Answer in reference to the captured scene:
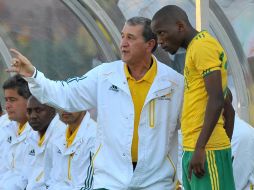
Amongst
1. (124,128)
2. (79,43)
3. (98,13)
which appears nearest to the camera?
(124,128)

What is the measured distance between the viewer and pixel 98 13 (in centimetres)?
962

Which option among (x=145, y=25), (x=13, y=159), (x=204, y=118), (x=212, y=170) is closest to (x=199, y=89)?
A: (x=204, y=118)

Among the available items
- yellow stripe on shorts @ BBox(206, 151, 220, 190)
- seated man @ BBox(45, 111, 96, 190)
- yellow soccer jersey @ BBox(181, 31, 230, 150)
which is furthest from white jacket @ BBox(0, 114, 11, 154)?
yellow stripe on shorts @ BBox(206, 151, 220, 190)

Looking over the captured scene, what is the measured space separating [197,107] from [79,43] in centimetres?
529

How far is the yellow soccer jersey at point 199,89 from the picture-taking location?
17.1ft

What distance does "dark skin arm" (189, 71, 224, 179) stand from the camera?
5121mm

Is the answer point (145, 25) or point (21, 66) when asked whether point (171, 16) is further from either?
point (21, 66)

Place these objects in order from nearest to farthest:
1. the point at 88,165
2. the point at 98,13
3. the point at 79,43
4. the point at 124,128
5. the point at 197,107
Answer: the point at 197,107
the point at 124,128
the point at 88,165
the point at 98,13
the point at 79,43

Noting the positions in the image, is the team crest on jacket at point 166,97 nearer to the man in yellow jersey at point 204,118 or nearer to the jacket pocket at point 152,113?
the jacket pocket at point 152,113

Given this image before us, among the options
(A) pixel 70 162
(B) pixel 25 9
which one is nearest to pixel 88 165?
(A) pixel 70 162

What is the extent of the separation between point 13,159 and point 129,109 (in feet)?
9.88

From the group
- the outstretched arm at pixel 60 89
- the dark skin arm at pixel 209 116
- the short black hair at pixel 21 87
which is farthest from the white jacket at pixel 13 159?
the dark skin arm at pixel 209 116

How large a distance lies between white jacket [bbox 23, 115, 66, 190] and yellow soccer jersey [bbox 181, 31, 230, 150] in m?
2.59

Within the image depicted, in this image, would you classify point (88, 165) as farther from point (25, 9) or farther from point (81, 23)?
point (25, 9)
